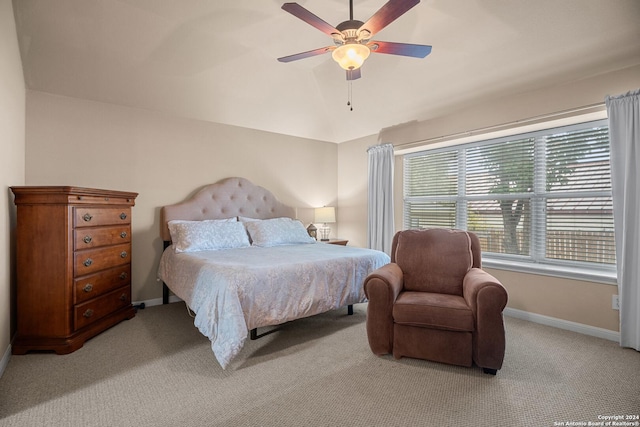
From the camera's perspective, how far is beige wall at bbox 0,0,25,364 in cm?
218

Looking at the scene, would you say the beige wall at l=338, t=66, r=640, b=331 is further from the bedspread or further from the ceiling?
the bedspread

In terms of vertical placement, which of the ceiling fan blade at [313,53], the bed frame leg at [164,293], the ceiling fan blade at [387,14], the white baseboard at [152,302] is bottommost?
the white baseboard at [152,302]

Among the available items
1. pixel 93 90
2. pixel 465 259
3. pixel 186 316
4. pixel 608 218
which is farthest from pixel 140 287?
pixel 608 218

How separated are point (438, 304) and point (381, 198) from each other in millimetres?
2487

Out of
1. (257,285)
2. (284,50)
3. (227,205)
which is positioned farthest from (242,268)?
(284,50)

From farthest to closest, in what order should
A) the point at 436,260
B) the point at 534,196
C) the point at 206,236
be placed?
1. the point at 206,236
2. the point at 534,196
3. the point at 436,260

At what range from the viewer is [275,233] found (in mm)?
3924

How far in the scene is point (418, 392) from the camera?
6.22 ft

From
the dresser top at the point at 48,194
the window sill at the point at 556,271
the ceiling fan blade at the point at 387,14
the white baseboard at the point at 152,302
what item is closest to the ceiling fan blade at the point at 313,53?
the ceiling fan blade at the point at 387,14

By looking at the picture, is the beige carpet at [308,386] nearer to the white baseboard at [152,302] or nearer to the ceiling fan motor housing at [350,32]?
the white baseboard at [152,302]

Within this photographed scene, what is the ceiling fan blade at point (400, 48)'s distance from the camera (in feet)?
7.00

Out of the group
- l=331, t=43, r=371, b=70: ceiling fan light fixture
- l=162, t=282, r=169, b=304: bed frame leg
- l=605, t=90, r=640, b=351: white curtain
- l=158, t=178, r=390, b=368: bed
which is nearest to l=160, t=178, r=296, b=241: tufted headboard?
l=158, t=178, r=390, b=368: bed

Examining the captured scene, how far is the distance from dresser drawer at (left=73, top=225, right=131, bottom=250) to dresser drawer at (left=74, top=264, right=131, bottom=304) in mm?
267

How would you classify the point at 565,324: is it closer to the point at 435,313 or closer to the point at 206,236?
the point at 435,313
